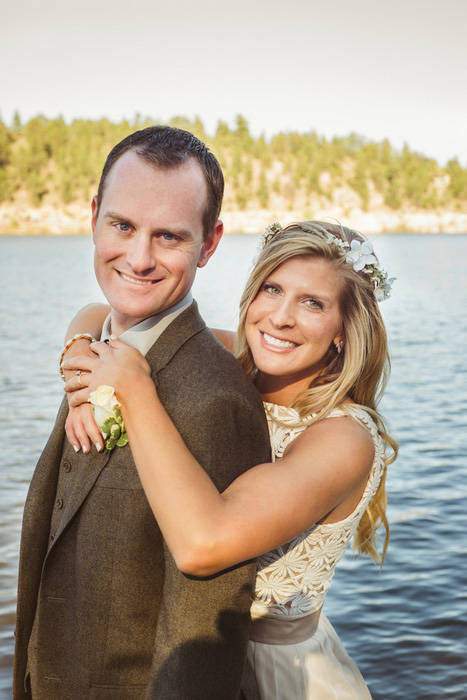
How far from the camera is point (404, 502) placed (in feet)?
31.8

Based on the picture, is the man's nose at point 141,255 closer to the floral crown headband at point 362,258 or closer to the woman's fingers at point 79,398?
the woman's fingers at point 79,398

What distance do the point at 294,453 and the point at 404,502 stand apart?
771 cm

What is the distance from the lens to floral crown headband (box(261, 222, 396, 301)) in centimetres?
303

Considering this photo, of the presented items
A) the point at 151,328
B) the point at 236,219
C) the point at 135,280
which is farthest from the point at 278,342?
the point at 236,219

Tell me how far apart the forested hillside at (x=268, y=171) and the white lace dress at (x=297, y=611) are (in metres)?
94.7

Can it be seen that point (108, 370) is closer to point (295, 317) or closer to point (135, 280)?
point (135, 280)

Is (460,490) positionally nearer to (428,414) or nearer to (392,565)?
(392,565)

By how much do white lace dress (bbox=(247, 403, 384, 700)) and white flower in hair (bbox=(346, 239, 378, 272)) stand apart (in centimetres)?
60

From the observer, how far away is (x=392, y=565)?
8125 millimetres

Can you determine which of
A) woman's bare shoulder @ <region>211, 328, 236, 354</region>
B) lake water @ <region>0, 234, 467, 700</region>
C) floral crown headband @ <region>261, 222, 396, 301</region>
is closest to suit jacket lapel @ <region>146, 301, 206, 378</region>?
floral crown headband @ <region>261, 222, 396, 301</region>

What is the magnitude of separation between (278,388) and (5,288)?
37.0 m

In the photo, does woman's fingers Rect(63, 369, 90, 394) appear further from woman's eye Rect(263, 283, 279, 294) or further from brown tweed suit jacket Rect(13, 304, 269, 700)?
woman's eye Rect(263, 283, 279, 294)

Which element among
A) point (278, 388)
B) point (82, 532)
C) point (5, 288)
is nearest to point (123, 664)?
point (82, 532)

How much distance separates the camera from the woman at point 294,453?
197 cm
